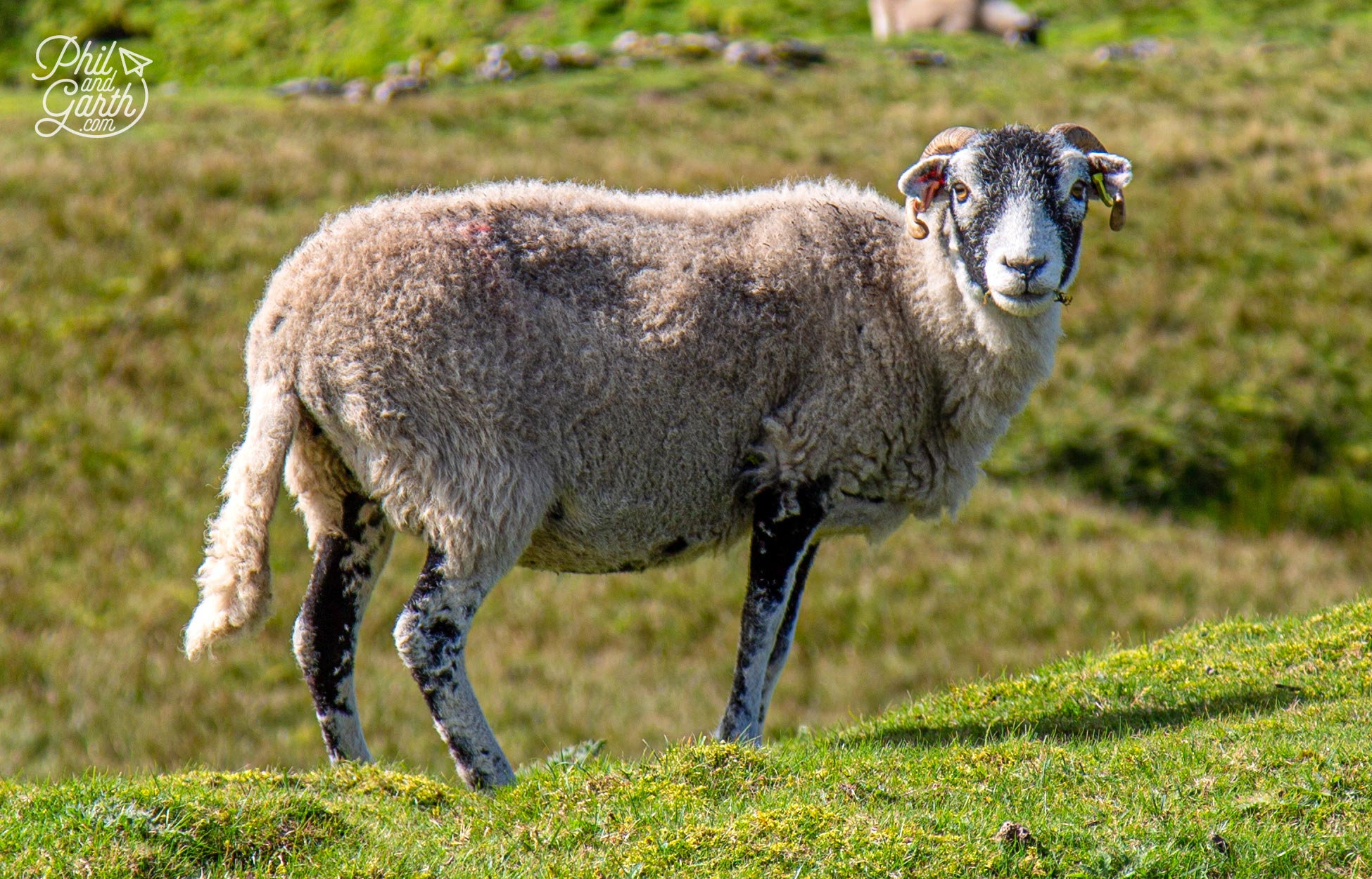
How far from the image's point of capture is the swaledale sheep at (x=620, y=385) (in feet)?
Result: 20.1

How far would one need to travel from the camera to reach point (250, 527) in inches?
242

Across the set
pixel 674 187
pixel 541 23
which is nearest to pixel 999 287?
pixel 674 187

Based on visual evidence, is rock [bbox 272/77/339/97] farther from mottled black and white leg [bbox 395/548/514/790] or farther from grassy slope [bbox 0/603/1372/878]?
grassy slope [bbox 0/603/1372/878]

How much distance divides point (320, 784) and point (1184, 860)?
3495mm

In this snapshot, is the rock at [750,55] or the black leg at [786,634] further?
the rock at [750,55]

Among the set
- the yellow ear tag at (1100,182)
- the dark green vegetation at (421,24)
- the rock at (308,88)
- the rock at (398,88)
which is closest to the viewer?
the yellow ear tag at (1100,182)

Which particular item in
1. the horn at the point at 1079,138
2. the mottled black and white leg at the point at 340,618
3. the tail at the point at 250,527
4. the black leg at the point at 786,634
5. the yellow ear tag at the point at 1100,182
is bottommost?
the black leg at the point at 786,634

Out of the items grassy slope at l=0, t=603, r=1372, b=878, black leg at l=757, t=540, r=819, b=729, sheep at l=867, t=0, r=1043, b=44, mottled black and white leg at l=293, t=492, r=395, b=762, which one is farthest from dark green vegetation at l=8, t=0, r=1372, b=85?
grassy slope at l=0, t=603, r=1372, b=878

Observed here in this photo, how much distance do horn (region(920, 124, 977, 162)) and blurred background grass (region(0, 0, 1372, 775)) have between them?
3817 millimetres

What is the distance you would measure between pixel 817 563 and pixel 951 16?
93.9 feet

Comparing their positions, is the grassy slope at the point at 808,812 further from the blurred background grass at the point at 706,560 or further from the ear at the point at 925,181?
the blurred background grass at the point at 706,560

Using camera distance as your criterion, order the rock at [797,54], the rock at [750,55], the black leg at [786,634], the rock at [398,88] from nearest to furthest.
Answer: the black leg at [786,634] → the rock at [398,88] → the rock at [750,55] → the rock at [797,54]

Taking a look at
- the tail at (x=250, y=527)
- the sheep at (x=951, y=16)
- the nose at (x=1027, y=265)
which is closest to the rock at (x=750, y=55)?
the sheep at (x=951, y=16)

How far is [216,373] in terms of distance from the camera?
17.7 meters
